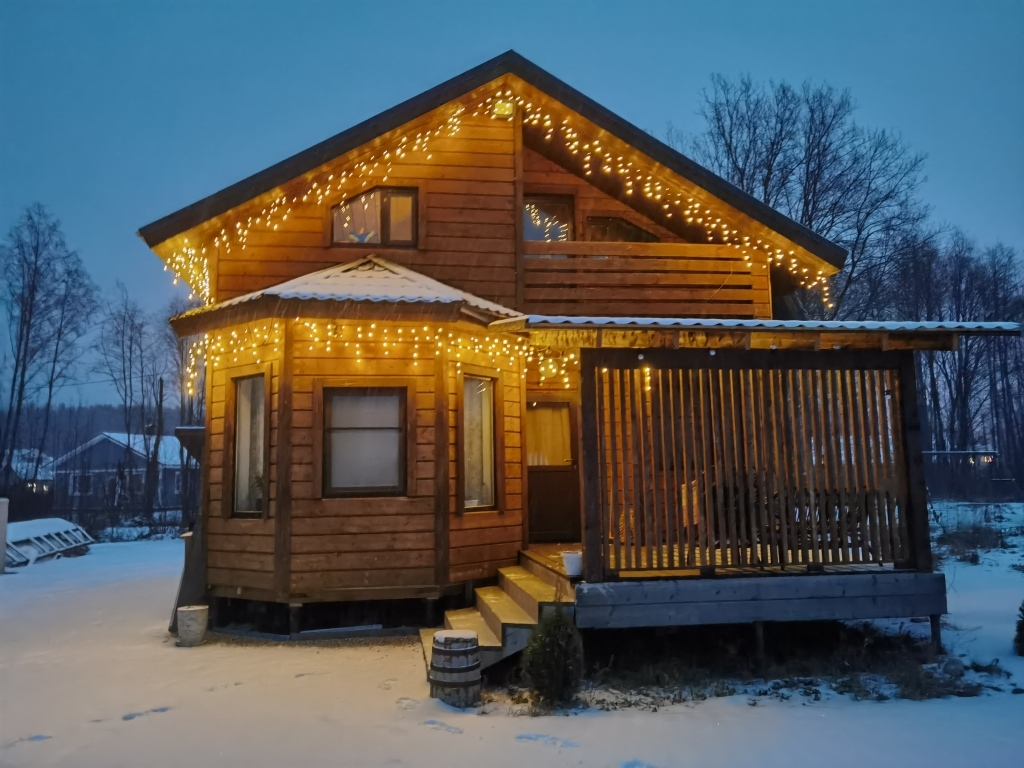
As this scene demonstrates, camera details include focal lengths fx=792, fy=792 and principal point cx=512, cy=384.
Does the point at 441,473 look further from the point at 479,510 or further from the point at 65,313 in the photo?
the point at 65,313

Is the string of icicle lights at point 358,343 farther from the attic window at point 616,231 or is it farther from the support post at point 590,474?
the attic window at point 616,231

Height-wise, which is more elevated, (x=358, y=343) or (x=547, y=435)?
(x=358, y=343)

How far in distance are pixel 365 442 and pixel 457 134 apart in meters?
3.90

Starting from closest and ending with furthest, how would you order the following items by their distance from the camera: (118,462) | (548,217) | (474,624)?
1. (474,624)
2. (548,217)
3. (118,462)

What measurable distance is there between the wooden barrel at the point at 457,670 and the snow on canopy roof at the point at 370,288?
11.0 ft

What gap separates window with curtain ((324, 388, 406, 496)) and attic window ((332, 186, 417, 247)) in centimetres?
202

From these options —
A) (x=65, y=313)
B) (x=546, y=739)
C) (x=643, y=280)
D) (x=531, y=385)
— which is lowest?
(x=546, y=739)

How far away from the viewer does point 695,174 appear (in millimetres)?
9117

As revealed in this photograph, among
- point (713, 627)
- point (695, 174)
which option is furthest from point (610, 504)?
point (695, 174)

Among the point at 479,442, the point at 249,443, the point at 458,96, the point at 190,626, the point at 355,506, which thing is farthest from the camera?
the point at 458,96

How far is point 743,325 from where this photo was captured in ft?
21.8

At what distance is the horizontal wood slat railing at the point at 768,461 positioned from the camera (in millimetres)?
6863

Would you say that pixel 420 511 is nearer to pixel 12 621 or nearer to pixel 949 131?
pixel 12 621

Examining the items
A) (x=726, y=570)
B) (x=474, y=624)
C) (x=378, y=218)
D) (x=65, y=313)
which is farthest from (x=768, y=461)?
(x=65, y=313)
